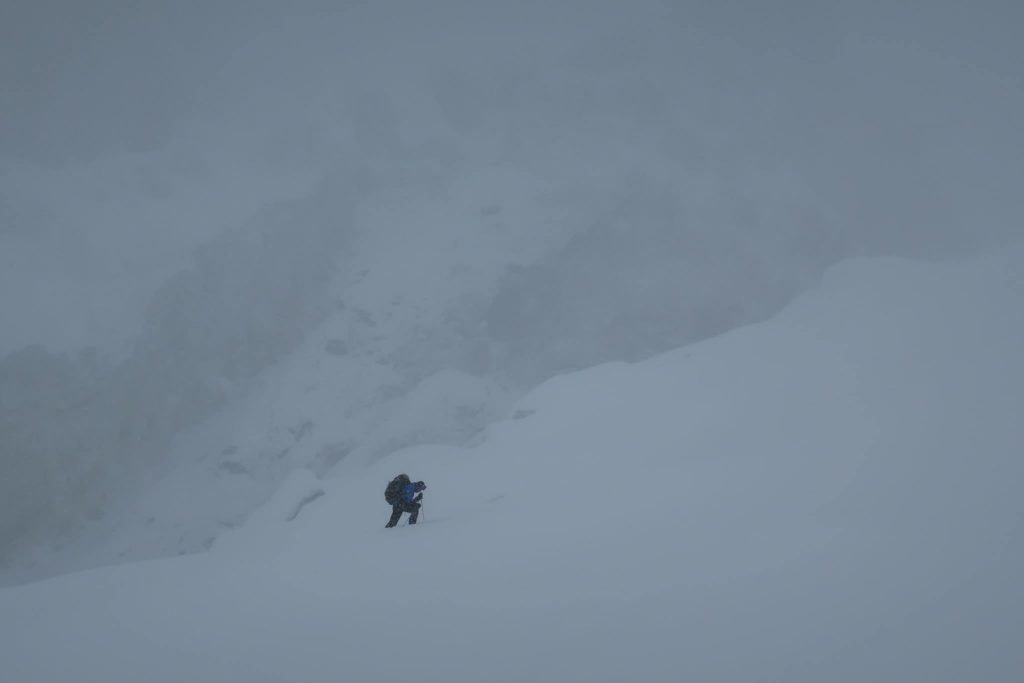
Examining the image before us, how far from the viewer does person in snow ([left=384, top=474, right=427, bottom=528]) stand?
9984mm

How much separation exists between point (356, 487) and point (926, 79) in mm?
72517

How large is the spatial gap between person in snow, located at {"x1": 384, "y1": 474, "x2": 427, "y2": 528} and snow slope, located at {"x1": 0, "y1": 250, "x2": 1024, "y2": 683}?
0.60 metres

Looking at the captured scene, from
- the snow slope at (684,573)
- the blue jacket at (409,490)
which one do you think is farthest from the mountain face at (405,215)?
the snow slope at (684,573)

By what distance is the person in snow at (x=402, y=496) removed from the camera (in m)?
9.98

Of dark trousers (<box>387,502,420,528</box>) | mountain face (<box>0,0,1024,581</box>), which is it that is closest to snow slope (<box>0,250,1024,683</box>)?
dark trousers (<box>387,502,420,528</box>)

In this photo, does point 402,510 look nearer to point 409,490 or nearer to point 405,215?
point 409,490

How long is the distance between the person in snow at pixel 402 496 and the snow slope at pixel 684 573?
60 centimetres

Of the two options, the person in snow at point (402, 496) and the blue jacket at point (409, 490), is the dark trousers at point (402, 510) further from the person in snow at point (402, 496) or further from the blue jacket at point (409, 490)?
the blue jacket at point (409, 490)

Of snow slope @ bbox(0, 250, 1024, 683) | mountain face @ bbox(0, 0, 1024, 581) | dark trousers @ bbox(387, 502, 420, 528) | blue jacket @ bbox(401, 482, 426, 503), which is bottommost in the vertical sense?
snow slope @ bbox(0, 250, 1024, 683)

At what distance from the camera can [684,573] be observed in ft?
16.8

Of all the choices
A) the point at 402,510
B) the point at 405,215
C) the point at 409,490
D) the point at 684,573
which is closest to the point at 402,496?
the point at 409,490

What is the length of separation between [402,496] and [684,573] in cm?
632

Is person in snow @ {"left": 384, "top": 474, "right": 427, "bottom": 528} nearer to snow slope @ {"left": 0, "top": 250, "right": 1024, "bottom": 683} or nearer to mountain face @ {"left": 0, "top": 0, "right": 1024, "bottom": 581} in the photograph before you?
snow slope @ {"left": 0, "top": 250, "right": 1024, "bottom": 683}

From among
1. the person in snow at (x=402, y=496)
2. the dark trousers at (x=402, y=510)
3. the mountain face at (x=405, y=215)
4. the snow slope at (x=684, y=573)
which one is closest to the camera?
the snow slope at (x=684, y=573)
